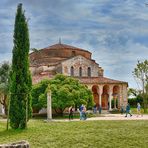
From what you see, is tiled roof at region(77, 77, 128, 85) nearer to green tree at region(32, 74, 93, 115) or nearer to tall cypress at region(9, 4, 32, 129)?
green tree at region(32, 74, 93, 115)

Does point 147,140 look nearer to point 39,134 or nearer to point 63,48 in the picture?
point 39,134

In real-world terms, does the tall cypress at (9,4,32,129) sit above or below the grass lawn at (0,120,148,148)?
above

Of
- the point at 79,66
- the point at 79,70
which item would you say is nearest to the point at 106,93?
the point at 79,70

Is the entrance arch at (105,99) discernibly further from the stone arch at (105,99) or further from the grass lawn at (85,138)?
the grass lawn at (85,138)

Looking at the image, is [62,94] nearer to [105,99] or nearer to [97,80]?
[97,80]

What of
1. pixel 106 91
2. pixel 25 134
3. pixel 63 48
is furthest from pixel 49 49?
pixel 25 134

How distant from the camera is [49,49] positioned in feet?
212

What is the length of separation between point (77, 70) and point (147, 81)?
1035cm

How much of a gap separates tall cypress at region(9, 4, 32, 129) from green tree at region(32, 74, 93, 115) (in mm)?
20457

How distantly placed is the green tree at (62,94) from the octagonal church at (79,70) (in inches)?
347

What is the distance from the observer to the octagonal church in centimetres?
5809

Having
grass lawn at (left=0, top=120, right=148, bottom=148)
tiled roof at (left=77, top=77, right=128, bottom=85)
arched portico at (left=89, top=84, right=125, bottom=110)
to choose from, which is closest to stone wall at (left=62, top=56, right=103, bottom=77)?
tiled roof at (left=77, top=77, right=128, bottom=85)

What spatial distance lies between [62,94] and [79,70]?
57.0ft

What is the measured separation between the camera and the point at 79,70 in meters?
61.0
